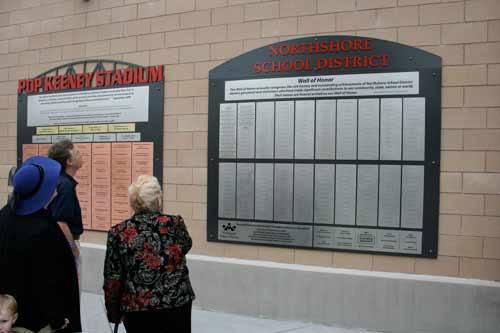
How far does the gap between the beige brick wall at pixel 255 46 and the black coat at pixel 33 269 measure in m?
3.66

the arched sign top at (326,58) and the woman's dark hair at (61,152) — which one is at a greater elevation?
the arched sign top at (326,58)

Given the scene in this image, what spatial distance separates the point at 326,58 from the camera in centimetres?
602

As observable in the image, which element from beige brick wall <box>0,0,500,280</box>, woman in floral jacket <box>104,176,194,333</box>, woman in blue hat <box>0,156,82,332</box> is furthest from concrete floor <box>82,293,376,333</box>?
woman in blue hat <box>0,156,82,332</box>

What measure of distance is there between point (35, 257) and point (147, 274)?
2.59 ft

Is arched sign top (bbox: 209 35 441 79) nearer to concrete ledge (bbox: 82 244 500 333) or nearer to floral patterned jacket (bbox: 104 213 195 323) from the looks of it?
concrete ledge (bbox: 82 244 500 333)

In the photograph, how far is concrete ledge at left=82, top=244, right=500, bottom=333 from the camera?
17.4 ft

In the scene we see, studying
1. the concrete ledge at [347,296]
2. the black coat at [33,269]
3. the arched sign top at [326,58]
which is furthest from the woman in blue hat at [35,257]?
the arched sign top at [326,58]

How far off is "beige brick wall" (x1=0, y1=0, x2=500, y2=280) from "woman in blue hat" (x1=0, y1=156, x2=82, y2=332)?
11.9 ft

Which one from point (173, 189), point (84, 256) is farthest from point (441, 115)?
point (84, 256)

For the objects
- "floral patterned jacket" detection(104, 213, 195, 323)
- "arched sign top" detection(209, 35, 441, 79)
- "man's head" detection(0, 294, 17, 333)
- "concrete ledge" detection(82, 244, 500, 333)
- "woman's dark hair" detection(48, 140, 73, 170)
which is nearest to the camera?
"man's head" detection(0, 294, 17, 333)

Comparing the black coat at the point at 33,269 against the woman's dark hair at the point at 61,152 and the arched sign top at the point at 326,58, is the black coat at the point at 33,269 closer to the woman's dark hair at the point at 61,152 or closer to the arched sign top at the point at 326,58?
the woman's dark hair at the point at 61,152

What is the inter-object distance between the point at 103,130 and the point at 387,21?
409 centimetres

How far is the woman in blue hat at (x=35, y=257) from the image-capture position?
280 centimetres

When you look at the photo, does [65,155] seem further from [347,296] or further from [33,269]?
[347,296]
